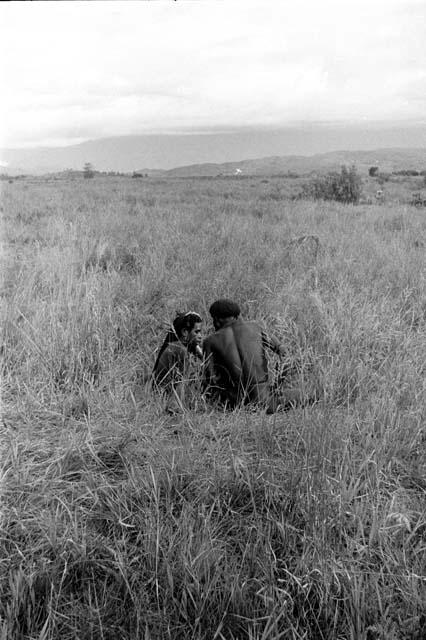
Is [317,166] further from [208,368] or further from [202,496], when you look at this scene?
[202,496]

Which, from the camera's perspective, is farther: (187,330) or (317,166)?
(317,166)

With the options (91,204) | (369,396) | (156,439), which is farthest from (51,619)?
(91,204)

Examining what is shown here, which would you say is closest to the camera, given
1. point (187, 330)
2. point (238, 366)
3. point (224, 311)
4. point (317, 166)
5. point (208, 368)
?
point (238, 366)

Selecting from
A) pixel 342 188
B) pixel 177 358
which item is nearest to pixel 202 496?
pixel 177 358

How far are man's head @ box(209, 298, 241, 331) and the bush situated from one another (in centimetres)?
A: 1401

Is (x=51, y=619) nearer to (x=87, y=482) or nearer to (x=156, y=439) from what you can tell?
(x=87, y=482)

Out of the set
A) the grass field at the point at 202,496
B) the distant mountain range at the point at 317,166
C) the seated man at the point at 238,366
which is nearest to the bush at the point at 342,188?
the grass field at the point at 202,496

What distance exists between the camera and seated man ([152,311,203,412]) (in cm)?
291

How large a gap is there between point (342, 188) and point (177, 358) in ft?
50.9

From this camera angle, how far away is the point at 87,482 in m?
2.16

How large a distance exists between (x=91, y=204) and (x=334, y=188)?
30.3 feet

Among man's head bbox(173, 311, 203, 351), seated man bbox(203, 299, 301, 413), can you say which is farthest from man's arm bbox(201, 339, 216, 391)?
man's head bbox(173, 311, 203, 351)

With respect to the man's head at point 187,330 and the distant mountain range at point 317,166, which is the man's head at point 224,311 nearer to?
the man's head at point 187,330

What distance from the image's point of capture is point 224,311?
3561 mm
